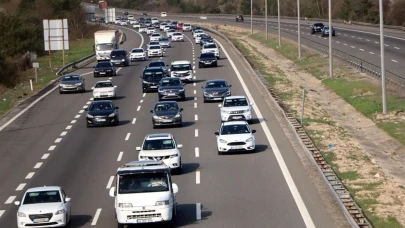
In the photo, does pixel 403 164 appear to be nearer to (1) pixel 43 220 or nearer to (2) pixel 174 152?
(2) pixel 174 152

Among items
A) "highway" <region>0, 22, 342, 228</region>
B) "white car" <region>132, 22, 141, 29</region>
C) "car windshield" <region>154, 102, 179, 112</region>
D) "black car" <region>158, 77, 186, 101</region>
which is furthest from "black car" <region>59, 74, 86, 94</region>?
"white car" <region>132, 22, 141, 29</region>

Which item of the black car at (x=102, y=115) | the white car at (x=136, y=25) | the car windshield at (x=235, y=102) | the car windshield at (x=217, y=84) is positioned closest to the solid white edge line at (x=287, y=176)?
the car windshield at (x=235, y=102)

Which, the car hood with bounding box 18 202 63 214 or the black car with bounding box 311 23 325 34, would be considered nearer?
the car hood with bounding box 18 202 63 214

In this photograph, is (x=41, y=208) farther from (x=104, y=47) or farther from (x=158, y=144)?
(x=104, y=47)

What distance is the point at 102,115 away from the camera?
1906 inches

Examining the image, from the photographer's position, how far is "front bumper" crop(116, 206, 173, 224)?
2462 cm

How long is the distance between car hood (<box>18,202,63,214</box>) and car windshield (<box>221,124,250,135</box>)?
46.7 feet

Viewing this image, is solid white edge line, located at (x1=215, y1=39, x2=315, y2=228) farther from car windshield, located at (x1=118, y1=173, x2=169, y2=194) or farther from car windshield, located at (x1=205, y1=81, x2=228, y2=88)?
car windshield, located at (x1=118, y1=173, x2=169, y2=194)

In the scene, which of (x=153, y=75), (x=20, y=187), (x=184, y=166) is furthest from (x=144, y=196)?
(x=153, y=75)

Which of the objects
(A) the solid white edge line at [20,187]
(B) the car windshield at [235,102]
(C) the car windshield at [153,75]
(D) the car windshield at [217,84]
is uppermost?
(C) the car windshield at [153,75]

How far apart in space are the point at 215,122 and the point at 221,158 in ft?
34.3

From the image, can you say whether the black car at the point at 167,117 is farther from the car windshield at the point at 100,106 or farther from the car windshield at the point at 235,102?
the car windshield at the point at 100,106

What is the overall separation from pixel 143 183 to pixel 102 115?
23421 mm

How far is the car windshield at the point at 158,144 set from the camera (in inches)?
A: 1379
